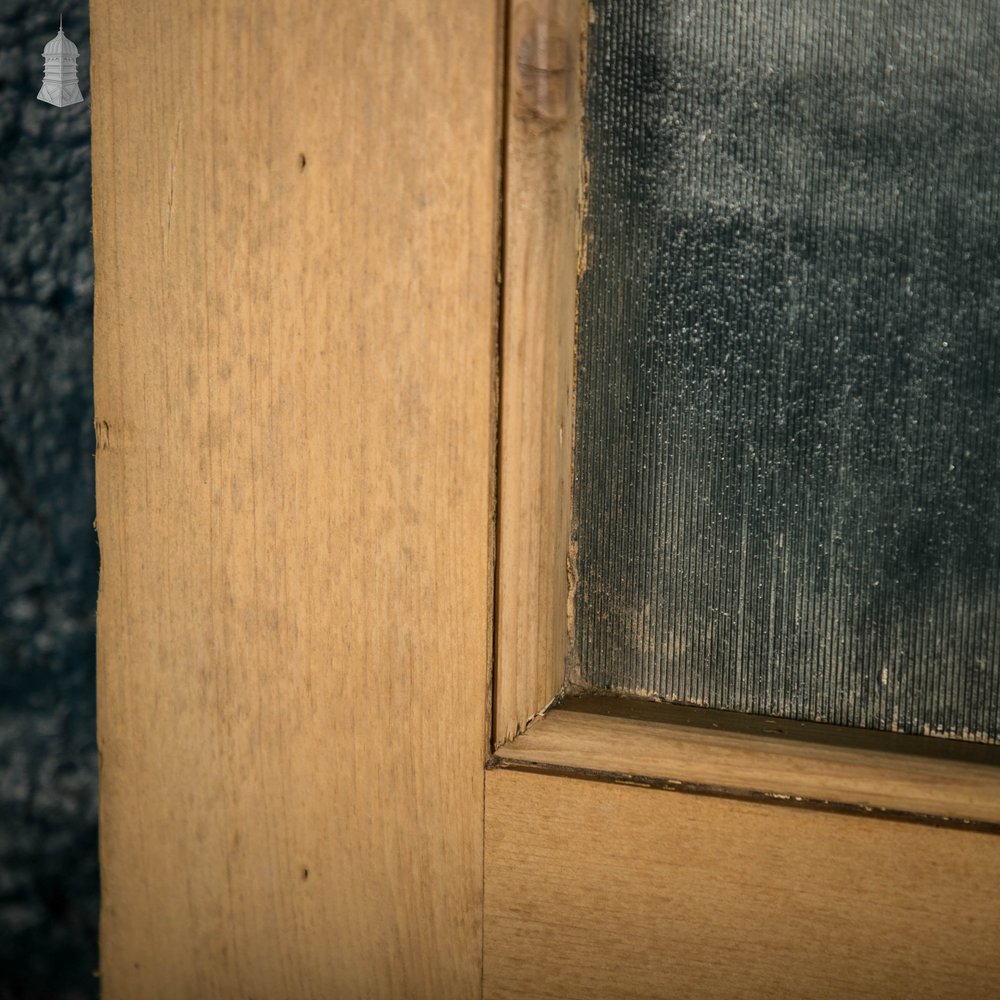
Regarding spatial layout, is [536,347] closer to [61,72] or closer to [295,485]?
[295,485]

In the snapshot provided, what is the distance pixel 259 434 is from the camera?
45 centimetres

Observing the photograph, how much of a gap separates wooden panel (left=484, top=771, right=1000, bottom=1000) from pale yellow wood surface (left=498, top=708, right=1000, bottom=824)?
0.03 ft

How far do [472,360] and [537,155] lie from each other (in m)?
0.10

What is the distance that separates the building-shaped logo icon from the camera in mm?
460

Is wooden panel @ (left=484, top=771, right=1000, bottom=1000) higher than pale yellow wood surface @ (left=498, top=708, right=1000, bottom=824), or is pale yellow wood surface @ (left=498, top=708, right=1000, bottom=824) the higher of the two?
pale yellow wood surface @ (left=498, top=708, right=1000, bottom=824)

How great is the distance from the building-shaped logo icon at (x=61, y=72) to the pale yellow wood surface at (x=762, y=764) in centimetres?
39

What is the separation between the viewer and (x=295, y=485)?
Answer: 448 millimetres

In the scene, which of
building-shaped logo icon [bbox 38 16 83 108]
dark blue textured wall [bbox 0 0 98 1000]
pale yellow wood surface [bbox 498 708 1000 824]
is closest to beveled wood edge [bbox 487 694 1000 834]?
pale yellow wood surface [bbox 498 708 1000 824]

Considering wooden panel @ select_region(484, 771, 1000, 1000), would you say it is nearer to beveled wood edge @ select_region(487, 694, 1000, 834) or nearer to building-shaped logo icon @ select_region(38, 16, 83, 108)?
beveled wood edge @ select_region(487, 694, 1000, 834)

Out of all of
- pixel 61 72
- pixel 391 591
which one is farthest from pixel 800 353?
pixel 61 72

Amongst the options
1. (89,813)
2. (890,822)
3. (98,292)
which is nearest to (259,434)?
(98,292)

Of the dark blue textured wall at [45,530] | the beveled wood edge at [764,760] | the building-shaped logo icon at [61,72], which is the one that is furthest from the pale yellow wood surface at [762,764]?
the building-shaped logo icon at [61,72]

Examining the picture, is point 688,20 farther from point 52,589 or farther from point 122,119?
point 52,589

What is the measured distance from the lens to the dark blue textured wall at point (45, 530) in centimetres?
47
